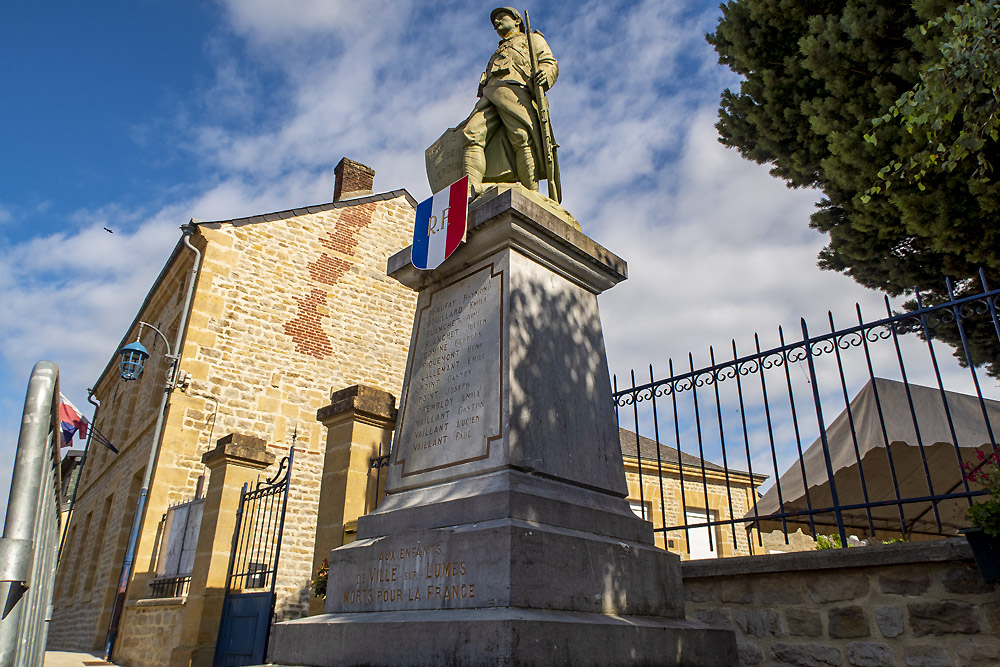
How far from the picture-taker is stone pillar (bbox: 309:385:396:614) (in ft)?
18.6

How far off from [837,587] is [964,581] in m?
0.61

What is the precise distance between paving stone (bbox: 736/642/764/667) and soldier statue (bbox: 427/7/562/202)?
325cm

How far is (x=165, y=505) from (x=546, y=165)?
9.29m

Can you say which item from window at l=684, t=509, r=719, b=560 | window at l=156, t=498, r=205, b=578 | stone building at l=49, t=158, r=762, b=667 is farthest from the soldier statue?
window at l=684, t=509, r=719, b=560

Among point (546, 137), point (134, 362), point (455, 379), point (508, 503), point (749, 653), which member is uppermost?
point (134, 362)

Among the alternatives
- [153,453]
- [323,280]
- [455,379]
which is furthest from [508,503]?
[323,280]

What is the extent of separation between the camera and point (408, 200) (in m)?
15.8

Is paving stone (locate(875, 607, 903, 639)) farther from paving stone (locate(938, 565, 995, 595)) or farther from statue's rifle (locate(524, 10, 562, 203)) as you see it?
statue's rifle (locate(524, 10, 562, 203))

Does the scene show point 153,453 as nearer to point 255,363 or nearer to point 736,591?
point 255,363

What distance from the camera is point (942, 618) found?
3.22m

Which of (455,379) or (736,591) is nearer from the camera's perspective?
(455,379)

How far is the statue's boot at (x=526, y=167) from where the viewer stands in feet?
14.9

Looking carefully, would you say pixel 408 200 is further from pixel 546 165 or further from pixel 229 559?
pixel 546 165

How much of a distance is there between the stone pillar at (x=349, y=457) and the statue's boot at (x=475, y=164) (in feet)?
7.81
